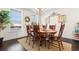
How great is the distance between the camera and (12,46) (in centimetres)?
271

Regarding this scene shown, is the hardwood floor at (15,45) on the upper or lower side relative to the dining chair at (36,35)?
lower

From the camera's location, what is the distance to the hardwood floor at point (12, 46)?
2.69 m

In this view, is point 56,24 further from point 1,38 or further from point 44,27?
point 1,38

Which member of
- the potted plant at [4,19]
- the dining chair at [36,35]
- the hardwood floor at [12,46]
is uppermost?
the potted plant at [4,19]

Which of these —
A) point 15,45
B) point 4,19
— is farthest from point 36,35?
point 4,19

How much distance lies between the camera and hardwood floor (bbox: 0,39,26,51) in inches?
106

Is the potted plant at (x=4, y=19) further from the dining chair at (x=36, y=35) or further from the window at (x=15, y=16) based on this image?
the dining chair at (x=36, y=35)

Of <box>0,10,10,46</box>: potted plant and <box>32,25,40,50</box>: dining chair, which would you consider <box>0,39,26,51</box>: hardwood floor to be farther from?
<box>32,25,40,50</box>: dining chair

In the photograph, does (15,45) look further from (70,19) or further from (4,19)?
(70,19)

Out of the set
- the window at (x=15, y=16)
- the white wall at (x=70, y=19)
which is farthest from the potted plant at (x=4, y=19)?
the white wall at (x=70, y=19)

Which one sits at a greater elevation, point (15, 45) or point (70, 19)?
point (70, 19)

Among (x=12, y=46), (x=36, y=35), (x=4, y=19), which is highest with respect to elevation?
(x=4, y=19)
